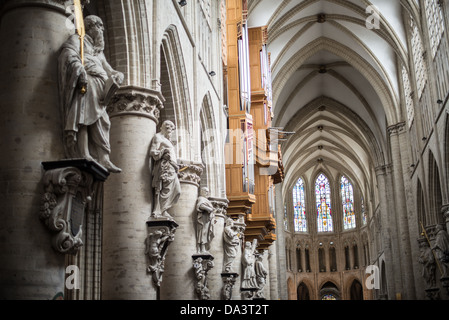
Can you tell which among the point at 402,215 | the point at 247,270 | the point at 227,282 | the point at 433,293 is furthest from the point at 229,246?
the point at 402,215

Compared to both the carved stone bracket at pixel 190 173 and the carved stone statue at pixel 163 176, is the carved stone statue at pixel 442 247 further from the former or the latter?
the carved stone statue at pixel 163 176

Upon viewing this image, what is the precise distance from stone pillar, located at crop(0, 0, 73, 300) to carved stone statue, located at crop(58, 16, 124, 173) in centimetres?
11

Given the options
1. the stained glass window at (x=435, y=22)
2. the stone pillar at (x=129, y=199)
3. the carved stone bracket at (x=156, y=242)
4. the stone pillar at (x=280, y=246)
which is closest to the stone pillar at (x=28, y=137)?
the stone pillar at (x=129, y=199)

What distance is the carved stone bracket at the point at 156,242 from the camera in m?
9.29

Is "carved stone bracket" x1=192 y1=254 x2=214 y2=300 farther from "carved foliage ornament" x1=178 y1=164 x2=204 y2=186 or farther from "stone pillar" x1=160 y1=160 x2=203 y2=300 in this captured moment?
"carved foliage ornament" x1=178 y1=164 x2=204 y2=186

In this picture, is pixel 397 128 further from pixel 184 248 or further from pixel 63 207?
pixel 63 207

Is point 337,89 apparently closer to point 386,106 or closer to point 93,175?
point 386,106

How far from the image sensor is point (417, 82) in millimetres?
26781

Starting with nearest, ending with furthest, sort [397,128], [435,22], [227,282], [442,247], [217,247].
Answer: [227,282], [217,247], [435,22], [442,247], [397,128]

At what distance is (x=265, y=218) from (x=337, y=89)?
64.2ft

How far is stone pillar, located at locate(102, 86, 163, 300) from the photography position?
9.05 m

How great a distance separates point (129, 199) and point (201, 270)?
3.69 m

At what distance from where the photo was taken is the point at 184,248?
41.6 ft

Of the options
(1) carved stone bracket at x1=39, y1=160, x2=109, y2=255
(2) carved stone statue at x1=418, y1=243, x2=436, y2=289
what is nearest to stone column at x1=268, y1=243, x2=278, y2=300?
(2) carved stone statue at x1=418, y1=243, x2=436, y2=289
